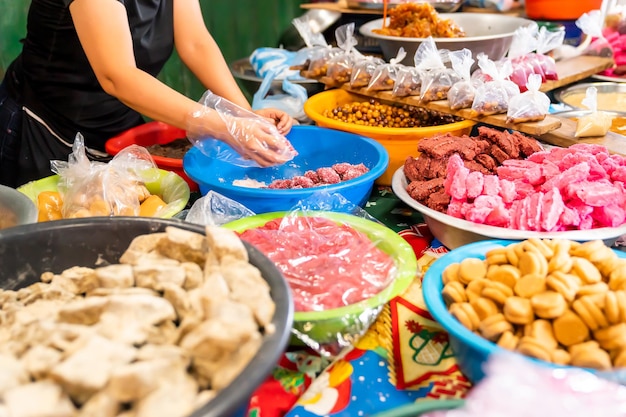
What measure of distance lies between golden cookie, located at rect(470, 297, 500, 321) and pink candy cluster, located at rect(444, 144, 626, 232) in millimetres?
334

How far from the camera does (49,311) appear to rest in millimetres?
857

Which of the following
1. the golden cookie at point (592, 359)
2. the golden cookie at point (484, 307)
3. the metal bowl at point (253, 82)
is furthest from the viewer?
the metal bowl at point (253, 82)

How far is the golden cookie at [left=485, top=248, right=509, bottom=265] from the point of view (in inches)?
38.1

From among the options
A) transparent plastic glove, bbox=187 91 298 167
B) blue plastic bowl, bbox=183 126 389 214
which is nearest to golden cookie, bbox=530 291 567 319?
blue plastic bowl, bbox=183 126 389 214

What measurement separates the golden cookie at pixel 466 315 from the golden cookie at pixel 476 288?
3 centimetres

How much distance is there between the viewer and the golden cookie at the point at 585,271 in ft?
2.87

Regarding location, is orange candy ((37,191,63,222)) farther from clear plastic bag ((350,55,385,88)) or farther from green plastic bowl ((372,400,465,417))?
clear plastic bag ((350,55,385,88))

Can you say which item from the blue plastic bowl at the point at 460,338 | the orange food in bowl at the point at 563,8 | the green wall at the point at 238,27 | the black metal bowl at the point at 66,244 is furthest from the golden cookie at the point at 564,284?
the green wall at the point at 238,27

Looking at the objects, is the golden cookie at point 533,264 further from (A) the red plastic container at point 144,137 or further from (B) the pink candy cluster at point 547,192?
(A) the red plastic container at point 144,137

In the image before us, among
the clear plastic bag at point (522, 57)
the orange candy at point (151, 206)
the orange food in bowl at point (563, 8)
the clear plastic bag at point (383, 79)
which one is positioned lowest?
the orange candy at point (151, 206)

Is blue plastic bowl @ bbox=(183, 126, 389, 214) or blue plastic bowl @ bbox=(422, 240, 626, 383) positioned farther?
blue plastic bowl @ bbox=(183, 126, 389, 214)

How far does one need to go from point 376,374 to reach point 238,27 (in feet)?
12.8

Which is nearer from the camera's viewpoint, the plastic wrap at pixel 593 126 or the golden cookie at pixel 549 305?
the golden cookie at pixel 549 305

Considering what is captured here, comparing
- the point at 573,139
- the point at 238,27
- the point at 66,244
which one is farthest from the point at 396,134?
the point at 238,27
